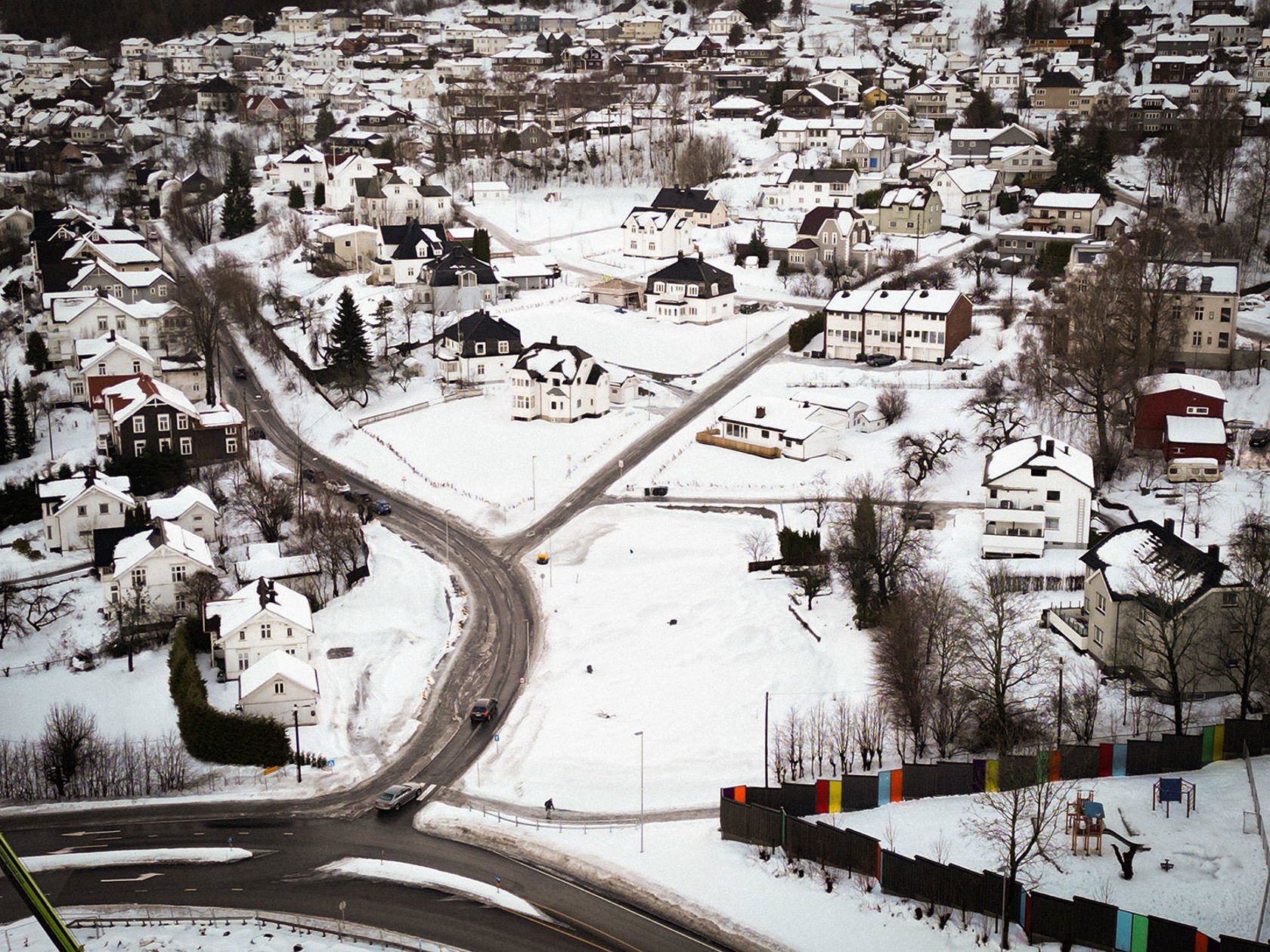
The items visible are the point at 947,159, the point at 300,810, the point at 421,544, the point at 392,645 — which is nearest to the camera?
the point at 300,810

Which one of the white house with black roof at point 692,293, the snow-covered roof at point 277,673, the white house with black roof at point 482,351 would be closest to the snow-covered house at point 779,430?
the white house with black roof at point 482,351

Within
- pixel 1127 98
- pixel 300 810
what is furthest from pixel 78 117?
pixel 300 810

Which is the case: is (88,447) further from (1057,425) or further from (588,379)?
(1057,425)

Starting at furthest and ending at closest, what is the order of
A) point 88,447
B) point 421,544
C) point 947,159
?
point 947,159
point 88,447
point 421,544

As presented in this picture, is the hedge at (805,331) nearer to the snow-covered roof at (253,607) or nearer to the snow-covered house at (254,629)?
the snow-covered roof at (253,607)

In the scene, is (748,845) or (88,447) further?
(88,447)
